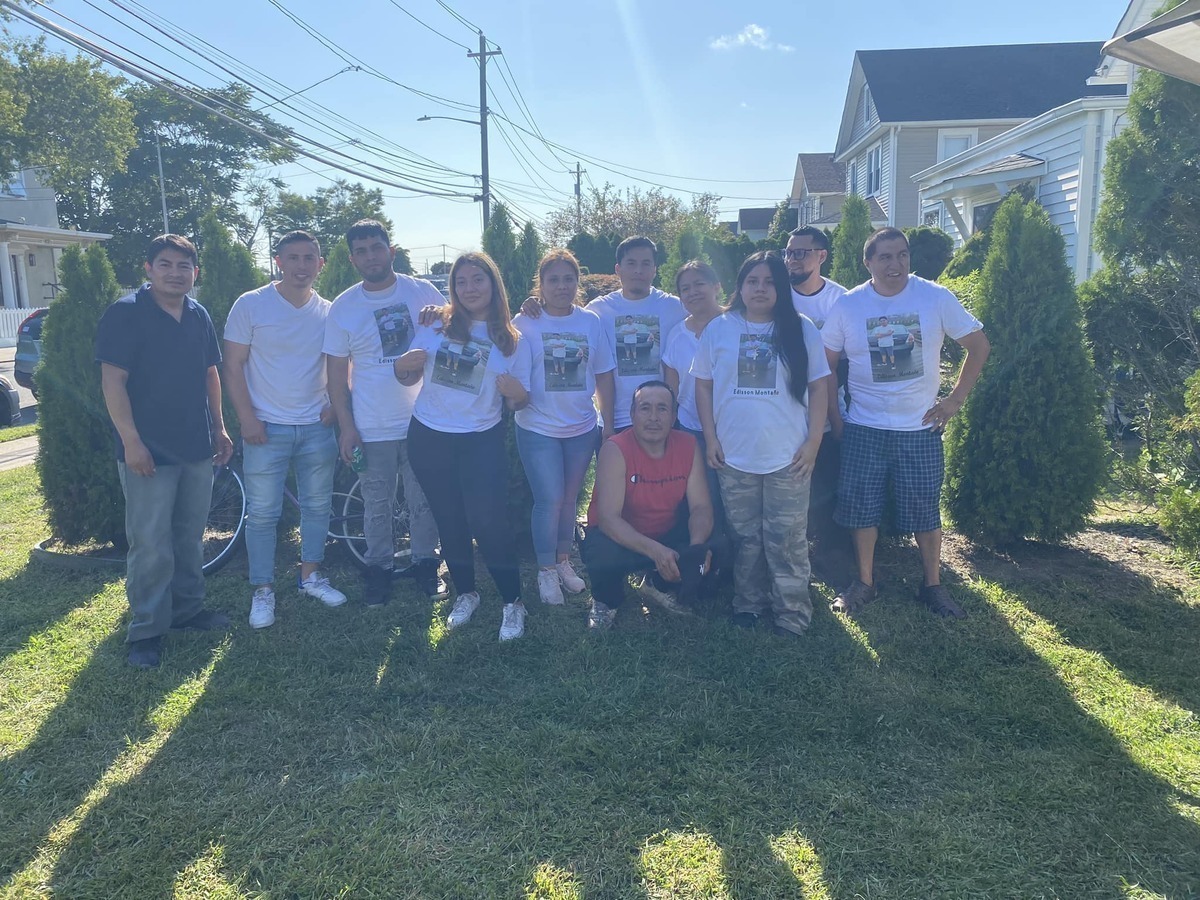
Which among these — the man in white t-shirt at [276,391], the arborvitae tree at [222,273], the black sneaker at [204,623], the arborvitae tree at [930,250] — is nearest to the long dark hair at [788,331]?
the man in white t-shirt at [276,391]

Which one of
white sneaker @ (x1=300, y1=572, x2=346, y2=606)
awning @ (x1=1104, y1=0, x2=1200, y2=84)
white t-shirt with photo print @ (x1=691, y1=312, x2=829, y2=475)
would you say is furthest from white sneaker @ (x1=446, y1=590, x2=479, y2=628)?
awning @ (x1=1104, y1=0, x2=1200, y2=84)

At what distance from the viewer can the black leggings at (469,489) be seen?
4137 mm

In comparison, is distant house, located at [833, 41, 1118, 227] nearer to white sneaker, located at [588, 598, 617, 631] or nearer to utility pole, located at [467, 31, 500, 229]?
utility pole, located at [467, 31, 500, 229]

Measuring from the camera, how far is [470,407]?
4.11 metres

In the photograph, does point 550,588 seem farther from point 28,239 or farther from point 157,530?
point 28,239

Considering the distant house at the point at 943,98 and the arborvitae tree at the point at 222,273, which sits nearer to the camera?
the arborvitae tree at the point at 222,273

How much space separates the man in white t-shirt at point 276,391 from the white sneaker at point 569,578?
1.41 m

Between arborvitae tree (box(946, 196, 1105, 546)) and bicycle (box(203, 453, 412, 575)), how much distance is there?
142 inches

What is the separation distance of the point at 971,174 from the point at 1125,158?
8.78m

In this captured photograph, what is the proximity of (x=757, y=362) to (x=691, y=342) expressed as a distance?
1.77ft

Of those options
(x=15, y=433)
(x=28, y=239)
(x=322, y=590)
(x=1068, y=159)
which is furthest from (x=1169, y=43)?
(x=28, y=239)

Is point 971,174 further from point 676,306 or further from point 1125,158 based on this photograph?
point 676,306

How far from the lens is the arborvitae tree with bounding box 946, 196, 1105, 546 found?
4.83 metres

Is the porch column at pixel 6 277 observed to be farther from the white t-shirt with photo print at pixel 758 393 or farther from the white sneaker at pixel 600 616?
the white t-shirt with photo print at pixel 758 393
